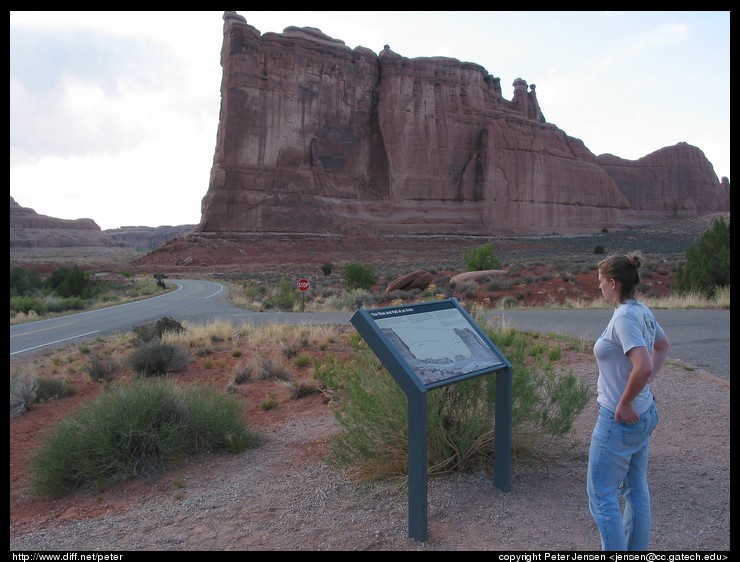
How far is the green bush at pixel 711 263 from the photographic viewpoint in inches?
739

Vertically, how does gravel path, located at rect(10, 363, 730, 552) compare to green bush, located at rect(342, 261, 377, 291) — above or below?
below

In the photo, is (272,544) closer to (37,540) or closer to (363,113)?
(37,540)

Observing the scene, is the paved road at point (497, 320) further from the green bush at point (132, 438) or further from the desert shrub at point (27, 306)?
the green bush at point (132, 438)

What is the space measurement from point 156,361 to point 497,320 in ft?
21.2

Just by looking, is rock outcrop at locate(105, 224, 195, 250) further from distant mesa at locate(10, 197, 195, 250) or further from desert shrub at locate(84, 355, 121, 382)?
desert shrub at locate(84, 355, 121, 382)

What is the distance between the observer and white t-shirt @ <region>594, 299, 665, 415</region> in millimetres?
3090

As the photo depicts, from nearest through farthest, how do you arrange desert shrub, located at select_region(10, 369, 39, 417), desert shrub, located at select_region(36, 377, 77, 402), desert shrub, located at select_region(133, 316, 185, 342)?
desert shrub, located at select_region(10, 369, 39, 417) < desert shrub, located at select_region(36, 377, 77, 402) < desert shrub, located at select_region(133, 316, 185, 342)

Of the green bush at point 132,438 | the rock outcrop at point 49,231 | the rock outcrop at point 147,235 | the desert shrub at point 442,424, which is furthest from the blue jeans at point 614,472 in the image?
the rock outcrop at point 147,235

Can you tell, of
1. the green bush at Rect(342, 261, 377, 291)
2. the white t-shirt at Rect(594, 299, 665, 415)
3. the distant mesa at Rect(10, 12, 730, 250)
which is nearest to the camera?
the white t-shirt at Rect(594, 299, 665, 415)

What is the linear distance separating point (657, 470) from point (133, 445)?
16.3 feet

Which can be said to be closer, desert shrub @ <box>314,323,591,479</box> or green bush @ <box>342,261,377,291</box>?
desert shrub @ <box>314,323,591,479</box>

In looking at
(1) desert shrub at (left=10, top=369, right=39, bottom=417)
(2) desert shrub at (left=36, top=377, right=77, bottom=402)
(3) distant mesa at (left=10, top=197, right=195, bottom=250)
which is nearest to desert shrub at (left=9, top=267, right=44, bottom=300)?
(2) desert shrub at (left=36, top=377, right=77, bottom=402)

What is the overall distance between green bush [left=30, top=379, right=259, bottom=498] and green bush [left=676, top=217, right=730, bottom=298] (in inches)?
701

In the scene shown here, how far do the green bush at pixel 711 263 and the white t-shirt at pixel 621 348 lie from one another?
18.0 metres
